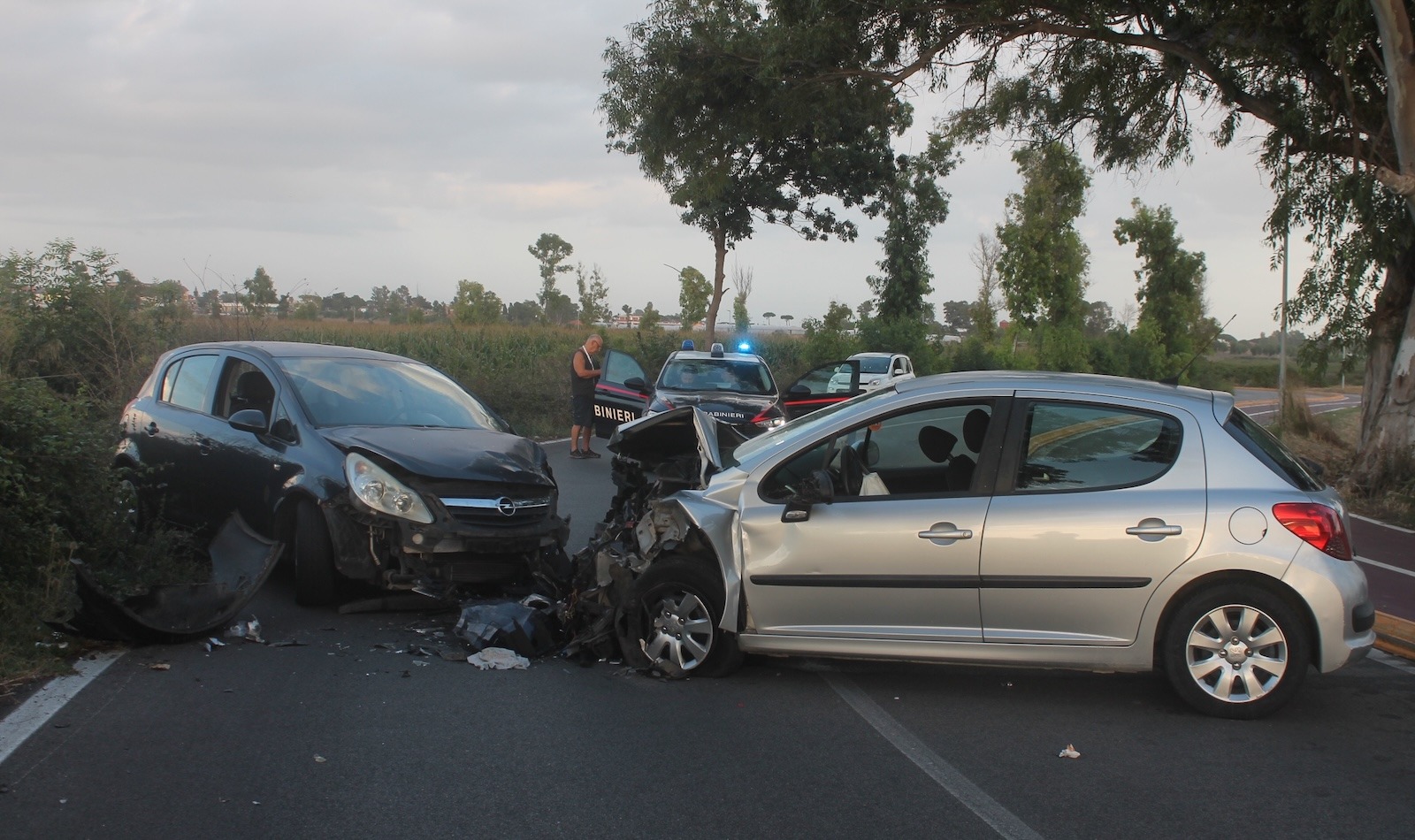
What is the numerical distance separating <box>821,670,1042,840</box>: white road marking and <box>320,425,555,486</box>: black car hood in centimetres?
245

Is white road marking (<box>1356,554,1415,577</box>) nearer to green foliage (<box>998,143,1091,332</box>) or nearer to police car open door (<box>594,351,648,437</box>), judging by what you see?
police car open door (<box>594,351,648,437</box>)

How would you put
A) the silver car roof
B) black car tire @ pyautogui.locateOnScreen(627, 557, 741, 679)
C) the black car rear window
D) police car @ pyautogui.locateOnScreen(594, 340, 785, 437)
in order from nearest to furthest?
1. the black car rear window
2. the silver car roof
3. black car tire @ pyautogui.locateOnScreen(627, 557, 741, 679)
4. police car @ pyautogui.locateOnScreen(594, 340, 785, 437)

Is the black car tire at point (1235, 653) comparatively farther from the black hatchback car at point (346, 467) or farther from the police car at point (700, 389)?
the police car at point (700, 389)

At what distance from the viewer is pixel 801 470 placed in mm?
5898

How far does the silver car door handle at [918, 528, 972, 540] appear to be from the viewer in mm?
5359

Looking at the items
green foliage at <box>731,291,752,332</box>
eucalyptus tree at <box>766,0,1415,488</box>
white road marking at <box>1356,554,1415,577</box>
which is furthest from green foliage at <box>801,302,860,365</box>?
white road marking at <box>1356,554,1415,577</box>

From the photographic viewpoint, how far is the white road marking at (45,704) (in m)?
4.59

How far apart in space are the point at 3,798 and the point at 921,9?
1220 centimetres

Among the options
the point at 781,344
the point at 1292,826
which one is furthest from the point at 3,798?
the point at 781,344

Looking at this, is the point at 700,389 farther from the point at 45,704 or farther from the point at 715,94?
the point at 45,704

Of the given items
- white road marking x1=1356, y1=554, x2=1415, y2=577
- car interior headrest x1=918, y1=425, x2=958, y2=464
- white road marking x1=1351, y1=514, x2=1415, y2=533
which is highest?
car interior headrest x1=918, y1=425, x2=958, y2=464

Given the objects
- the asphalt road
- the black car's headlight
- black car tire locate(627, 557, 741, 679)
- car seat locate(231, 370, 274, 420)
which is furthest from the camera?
car seat locate(231, 370, 274, 420)

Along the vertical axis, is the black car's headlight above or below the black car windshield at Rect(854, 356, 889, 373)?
below

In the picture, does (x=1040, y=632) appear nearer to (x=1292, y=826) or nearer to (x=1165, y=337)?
(x=1292, y=826)
